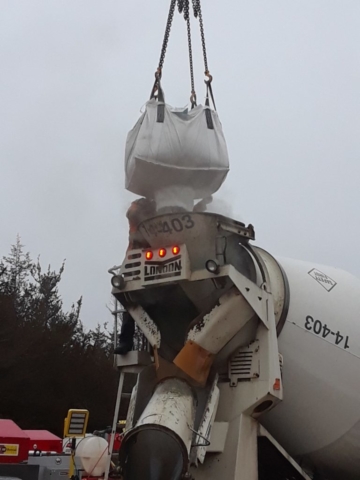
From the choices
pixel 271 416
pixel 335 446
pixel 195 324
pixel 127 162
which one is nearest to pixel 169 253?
pixel 195 324

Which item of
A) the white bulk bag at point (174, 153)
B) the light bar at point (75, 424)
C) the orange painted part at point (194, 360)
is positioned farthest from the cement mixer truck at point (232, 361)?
the light bar at point (75, 424)

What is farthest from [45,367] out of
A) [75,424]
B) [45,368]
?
[75,424]

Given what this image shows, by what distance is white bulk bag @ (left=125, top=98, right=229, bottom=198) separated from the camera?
20.3 feet

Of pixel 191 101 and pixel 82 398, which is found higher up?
pixel 191 101

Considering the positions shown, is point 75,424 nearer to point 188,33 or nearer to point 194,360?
point 194,360

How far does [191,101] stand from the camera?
7.22 m

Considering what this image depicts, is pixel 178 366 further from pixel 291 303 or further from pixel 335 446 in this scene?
pixel 335 446

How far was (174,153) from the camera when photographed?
6.16 metres

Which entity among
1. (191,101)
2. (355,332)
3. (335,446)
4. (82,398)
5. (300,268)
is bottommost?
(82,398)

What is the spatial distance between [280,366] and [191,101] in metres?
3.02

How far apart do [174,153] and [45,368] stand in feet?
56.3

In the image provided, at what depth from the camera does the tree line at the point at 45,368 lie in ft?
67.2

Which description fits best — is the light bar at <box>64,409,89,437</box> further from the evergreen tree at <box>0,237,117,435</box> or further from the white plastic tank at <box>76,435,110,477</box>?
the evergreen tree at <box>0,237,117,435</box>

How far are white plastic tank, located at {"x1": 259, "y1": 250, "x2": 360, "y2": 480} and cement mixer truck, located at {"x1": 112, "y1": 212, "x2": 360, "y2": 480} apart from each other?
0.04ft
